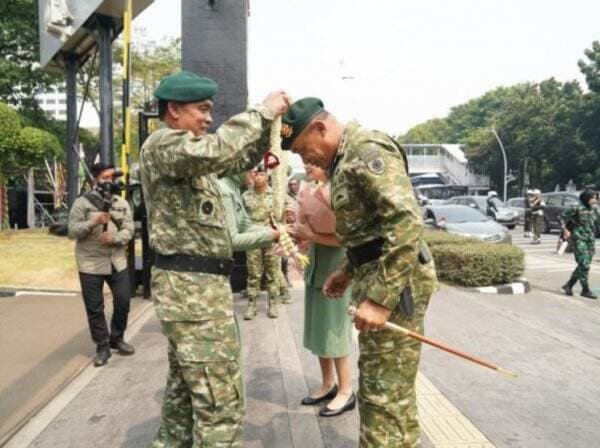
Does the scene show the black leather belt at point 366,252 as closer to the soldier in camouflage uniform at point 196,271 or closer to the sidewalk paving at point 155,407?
the soldier in camouflage uniform at point 196,271

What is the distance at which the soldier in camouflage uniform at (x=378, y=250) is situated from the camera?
203cm

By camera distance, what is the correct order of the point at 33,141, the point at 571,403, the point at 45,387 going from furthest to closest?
the point at 33,141
the point at 45,387
the point at 571,403

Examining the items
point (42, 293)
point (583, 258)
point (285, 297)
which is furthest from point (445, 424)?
point (42, 293)

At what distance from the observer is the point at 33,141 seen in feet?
47.1

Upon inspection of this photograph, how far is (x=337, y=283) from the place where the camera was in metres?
2.66

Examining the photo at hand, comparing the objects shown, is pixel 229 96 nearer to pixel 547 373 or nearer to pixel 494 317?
pixel 494 317

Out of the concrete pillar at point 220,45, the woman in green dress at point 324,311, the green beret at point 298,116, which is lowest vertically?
the woman in green dress at point 324,311

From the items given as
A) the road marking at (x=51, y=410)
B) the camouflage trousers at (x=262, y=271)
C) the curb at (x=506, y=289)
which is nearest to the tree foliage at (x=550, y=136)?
the curb at (x=506, y=289)

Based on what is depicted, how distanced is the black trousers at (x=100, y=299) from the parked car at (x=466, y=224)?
30.2 ft

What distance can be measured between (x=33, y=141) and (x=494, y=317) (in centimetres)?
1269

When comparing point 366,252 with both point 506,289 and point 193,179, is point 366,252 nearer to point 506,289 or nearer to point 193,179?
point 193,179

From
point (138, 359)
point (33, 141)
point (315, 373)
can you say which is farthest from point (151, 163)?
point (33, 141)

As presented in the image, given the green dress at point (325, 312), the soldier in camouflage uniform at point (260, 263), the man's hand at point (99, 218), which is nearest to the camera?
the green dress at point (325, 312)

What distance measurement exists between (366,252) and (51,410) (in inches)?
109
